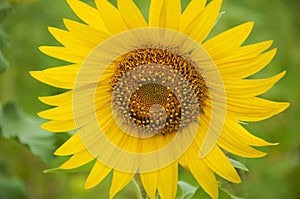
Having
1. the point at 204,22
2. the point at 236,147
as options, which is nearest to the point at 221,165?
the point at 236,147

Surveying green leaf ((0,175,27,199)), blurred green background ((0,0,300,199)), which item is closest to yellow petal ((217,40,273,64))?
green leaf ((0,175,27,199))

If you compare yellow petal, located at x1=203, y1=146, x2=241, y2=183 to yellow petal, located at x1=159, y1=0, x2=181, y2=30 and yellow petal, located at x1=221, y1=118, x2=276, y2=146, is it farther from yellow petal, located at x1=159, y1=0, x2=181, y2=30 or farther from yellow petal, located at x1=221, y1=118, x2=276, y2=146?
yellow petal, located at x1=159, y1=0, x2=181, y2=30

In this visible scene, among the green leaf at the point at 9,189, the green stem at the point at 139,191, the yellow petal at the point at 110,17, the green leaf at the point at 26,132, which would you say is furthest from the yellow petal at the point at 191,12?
the green leaf at the point at 9,189

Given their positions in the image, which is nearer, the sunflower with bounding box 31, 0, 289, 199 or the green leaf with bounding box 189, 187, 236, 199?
the sunflower with bounding box 31, 0, 289, 199

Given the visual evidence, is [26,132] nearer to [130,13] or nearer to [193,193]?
[193,193]

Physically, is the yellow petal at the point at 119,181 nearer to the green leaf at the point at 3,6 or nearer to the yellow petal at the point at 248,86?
the yellow petal at the point at 248,86

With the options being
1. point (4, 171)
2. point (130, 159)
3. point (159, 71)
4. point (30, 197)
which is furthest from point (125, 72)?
point (30, 197)

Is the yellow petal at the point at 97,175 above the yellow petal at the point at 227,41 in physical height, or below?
below
